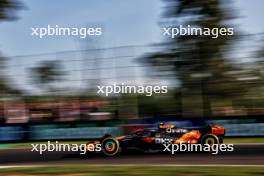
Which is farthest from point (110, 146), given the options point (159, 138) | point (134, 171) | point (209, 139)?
point (209, 139)

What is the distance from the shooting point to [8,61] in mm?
11719

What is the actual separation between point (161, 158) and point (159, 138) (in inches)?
16.2

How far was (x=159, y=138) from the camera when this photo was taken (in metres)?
10.3

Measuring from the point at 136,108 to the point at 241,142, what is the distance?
92.6 inches

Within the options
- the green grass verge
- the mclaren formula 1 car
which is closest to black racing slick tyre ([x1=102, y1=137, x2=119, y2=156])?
the mclaren formula 1 car

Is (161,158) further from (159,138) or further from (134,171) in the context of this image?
(134,171)

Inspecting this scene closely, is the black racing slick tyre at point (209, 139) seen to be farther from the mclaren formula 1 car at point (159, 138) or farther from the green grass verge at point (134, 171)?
the green grass verge at point (134, 171)

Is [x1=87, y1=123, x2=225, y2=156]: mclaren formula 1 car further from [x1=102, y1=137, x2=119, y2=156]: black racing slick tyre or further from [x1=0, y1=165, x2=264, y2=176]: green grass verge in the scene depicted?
[x1=0, y1=165, x2=264, y2=176]: green grass verge

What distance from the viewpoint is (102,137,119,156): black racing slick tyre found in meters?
10.5

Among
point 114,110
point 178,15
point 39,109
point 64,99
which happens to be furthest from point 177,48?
point 39,109

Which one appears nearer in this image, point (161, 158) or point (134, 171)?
point (134, 171)

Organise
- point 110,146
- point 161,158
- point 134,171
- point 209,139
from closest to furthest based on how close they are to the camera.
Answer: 1. point 134,171
2. point 209,139
3. point 161,158
4. point 110,146

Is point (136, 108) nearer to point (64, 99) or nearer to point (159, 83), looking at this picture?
point (159, 83)

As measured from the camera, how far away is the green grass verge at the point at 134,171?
885 centimetres
